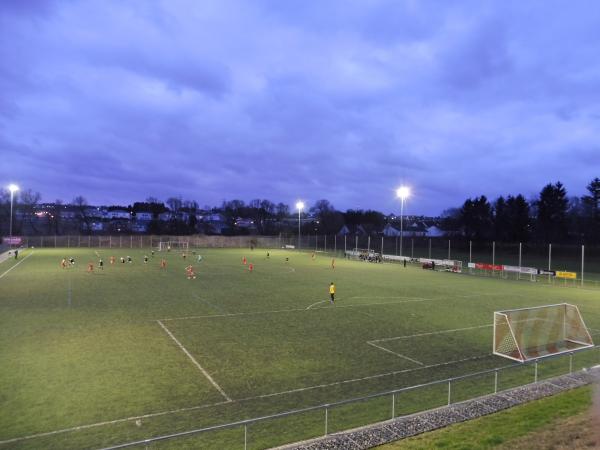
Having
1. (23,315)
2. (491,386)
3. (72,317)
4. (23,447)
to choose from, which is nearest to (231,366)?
(23,447)

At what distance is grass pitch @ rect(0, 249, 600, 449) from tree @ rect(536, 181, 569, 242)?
62583 millimetres

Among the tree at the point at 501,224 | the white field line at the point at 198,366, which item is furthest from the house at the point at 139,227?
the white field line at the point at 198,366

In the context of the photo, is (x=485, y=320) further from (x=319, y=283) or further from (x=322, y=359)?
(x=319, y=283)

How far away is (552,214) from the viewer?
92.0m

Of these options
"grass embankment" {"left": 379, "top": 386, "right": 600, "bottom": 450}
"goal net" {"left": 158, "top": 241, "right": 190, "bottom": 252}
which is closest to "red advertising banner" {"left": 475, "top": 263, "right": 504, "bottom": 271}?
"grass embankment" {"left": 379, "top": 386, "right": 600, "bottom": 450}

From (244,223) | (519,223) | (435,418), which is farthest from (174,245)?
(435,418)

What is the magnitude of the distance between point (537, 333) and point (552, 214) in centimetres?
8584

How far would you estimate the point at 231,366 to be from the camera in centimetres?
1519

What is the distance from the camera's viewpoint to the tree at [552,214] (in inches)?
3524

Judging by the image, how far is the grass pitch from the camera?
10812 mm

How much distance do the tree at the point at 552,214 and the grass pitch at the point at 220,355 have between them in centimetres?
6258

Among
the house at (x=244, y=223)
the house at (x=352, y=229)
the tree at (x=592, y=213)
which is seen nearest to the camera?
the tree at (x=592, y=213)

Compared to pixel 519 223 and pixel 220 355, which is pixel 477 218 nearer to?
pixel 519 223

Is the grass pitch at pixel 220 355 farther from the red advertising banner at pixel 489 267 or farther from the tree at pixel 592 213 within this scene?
the tree at pixel 592 213
